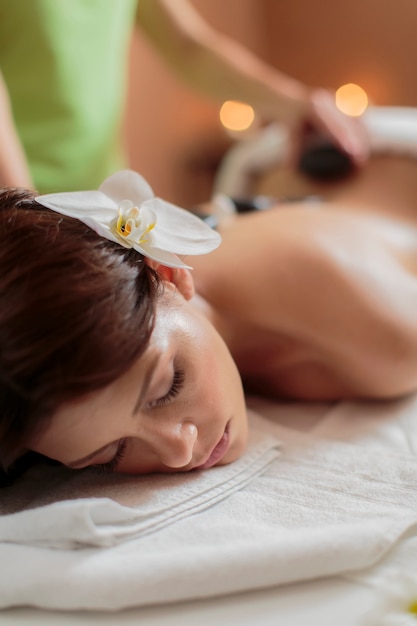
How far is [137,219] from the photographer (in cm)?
Result: 79

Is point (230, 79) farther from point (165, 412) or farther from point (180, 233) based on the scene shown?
point (165, 412)

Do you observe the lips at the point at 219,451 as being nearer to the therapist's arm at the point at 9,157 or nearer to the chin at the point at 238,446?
the chin at the point at 238,446

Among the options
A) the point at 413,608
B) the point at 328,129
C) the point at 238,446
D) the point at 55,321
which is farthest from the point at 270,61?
the point at 413,608

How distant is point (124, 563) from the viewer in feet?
2.13

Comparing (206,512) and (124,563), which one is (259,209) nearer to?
(206,512)

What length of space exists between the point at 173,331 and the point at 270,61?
228 cm

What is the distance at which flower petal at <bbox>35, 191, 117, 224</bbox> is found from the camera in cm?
75

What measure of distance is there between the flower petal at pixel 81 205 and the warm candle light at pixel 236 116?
1.79 meters

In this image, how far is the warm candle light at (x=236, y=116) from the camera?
2.50 m

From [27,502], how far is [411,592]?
43 cm

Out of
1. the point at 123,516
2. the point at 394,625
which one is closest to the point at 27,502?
the point at 123,516

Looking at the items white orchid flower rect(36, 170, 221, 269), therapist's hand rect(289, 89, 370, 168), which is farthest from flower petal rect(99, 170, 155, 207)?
therapist's hand rect(289, 89, 370, 168)

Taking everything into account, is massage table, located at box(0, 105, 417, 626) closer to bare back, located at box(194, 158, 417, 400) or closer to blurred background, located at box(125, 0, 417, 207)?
bare back, located at box(194, 158, 417, 400)

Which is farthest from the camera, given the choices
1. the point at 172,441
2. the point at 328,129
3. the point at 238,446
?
the point at 328,129
